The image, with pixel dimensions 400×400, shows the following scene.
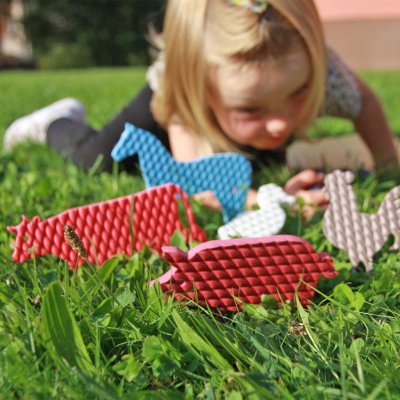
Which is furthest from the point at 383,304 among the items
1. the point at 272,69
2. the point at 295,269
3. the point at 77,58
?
the point at 77,58

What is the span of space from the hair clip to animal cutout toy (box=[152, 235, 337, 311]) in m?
0.85

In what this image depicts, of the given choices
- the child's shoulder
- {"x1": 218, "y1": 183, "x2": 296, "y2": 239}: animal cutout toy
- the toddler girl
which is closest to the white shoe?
the toddler girl

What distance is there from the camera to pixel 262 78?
150cm

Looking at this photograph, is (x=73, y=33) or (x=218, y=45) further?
(x=73, y=33)

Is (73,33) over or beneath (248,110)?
beneath

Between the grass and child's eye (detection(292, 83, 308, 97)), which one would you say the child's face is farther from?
the grass

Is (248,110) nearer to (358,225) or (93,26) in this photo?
(358,225)

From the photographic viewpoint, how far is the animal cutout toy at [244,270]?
0.91 m

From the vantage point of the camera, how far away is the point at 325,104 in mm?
2068

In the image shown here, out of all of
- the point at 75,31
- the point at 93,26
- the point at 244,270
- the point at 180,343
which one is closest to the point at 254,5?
the point at 244,270

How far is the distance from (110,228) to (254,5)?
2.68 ft

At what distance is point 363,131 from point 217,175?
1042mm

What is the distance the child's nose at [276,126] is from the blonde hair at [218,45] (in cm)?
14

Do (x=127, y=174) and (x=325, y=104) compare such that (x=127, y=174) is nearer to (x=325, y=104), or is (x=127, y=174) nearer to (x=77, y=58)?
(x=325, y=104)
